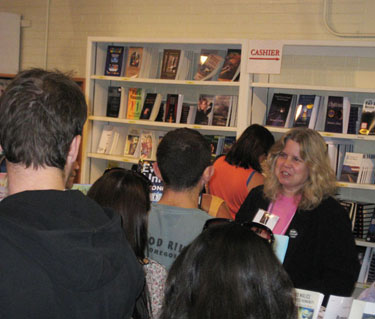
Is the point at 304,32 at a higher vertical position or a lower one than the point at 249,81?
higher

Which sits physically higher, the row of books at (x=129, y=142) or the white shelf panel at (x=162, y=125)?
the white shelf panel at (x=162, y=125)

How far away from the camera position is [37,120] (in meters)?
0.99

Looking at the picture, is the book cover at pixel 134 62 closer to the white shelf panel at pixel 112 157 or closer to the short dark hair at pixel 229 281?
the white shelf panel at pixel 112 157

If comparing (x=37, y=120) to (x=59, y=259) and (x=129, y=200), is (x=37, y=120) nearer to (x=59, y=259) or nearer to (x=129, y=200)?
(x=59, y=259)

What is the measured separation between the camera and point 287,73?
4695mm

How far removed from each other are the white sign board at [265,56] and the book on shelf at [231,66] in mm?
241

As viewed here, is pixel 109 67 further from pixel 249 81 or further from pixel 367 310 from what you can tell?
pixel 367 310

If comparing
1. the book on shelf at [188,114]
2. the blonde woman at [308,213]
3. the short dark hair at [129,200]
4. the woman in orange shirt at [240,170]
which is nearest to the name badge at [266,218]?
the blonde woman at [308,213]

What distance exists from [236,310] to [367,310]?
2.05 ft

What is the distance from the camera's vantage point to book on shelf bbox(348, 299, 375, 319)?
4.64ft

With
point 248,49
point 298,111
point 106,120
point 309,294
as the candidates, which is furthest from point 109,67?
point 309,294

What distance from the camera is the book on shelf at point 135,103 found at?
4.89m

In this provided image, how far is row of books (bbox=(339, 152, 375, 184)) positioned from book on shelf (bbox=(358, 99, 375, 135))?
22cm

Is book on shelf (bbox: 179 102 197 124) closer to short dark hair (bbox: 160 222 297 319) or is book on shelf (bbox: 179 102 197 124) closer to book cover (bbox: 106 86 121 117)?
book cover (bbox: 106 86 121 117)
